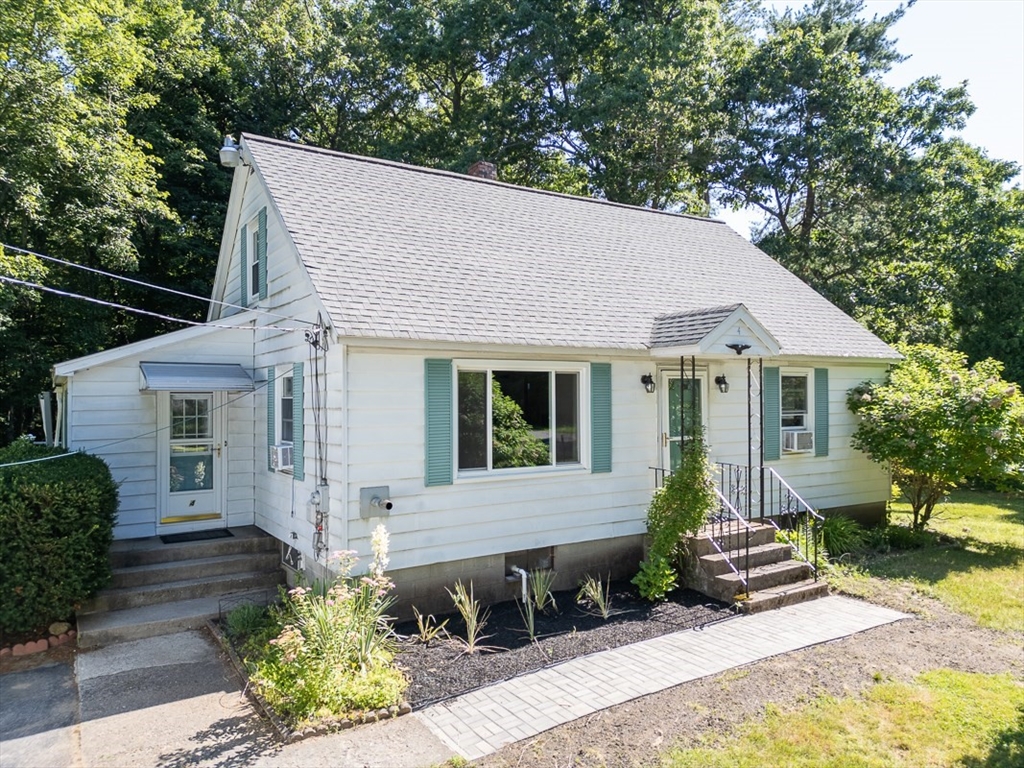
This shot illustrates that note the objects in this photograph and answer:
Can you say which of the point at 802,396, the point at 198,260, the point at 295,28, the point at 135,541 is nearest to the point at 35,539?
the point at 135,541

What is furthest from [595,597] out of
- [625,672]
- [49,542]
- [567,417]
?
[49,542]

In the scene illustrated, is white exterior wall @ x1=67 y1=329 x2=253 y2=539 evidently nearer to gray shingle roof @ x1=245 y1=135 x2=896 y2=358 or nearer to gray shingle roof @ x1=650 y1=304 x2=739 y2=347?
gray shingle roof @ x1=245 y1=135 x2=896 y2=358

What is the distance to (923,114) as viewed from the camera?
62.4 ft

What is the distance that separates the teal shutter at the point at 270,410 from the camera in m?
8.98

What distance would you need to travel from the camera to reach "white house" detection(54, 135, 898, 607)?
7160 millimetres

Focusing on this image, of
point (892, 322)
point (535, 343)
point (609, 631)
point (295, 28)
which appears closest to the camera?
point (609, 631)

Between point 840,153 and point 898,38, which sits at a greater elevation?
point 898,38

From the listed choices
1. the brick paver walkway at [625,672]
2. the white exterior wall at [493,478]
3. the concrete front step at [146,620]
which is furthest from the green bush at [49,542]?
the brick paver walkway at [625,672]

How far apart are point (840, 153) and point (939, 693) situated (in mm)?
17736

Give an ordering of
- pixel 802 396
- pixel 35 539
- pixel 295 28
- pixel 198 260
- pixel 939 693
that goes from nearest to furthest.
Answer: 1. pixel 939 693
2. pixel 35 539
3. pixel 802 396
4. pixel 198 260
5. pixel 295 28

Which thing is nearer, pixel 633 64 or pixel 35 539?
pixel 35 539

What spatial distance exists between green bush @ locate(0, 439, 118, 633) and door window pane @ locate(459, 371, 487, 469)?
3969 millimetres

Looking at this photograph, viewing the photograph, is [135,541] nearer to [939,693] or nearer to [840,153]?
[939,693]

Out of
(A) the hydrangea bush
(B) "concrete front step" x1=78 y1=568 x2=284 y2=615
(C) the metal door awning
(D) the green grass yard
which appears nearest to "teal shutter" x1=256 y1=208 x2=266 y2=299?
(C) the metal door awning
